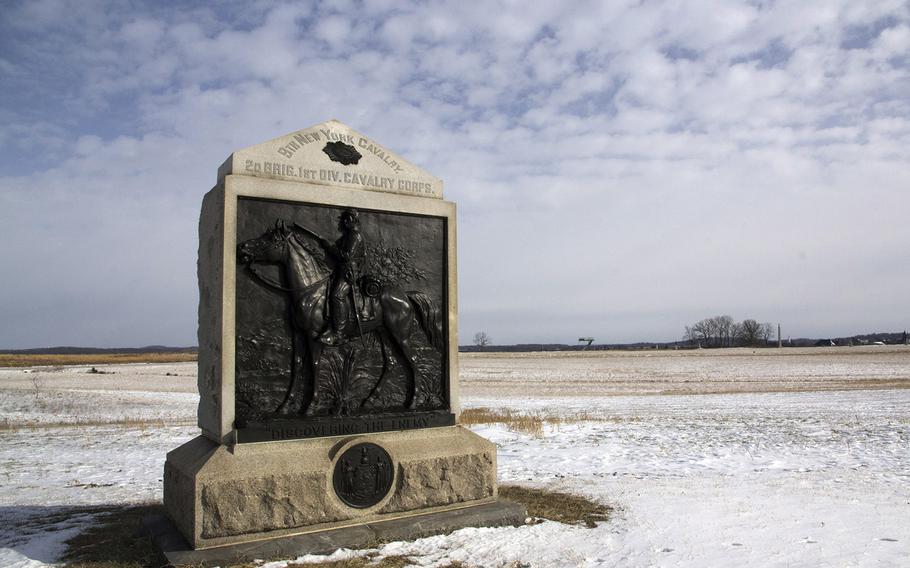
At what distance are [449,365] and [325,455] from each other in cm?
177

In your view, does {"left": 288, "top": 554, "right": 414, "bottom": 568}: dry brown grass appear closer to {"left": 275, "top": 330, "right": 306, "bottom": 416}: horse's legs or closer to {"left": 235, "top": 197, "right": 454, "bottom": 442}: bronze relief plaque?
{"left": 235, "top": 197, "right": 454, "bottom": 442}: bronze relief plaque

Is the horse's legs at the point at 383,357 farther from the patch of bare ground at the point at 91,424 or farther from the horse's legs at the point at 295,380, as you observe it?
the patch of bare ground at the point at 91,424

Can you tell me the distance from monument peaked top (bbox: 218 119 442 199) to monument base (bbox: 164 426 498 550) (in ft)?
8.79

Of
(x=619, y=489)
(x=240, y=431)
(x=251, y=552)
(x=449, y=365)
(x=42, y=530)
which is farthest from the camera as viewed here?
(x=619, y=489)

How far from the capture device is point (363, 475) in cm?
686

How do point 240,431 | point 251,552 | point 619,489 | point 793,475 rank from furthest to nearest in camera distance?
point 793,475 → point 619,489 → point 240,431 → point 251,552

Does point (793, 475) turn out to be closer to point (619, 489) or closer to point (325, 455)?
point (619, 489)

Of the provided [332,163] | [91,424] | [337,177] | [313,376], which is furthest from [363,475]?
[91,424]

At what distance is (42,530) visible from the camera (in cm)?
719

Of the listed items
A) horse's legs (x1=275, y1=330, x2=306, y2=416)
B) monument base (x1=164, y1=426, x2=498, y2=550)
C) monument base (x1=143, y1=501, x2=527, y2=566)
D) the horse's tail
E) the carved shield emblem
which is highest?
the carved shield emblem

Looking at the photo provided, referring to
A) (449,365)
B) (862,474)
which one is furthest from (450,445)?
(862,474)

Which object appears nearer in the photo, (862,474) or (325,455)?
(325,455)

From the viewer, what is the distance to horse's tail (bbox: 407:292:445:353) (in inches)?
301

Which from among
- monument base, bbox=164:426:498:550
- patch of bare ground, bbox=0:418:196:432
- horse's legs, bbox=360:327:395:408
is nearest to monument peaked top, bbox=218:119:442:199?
horse's legs, bbox=360:327:395:408
